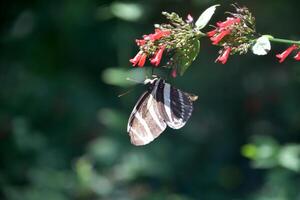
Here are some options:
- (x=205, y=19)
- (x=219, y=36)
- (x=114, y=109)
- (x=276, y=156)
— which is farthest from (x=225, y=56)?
(x=114, y=109)

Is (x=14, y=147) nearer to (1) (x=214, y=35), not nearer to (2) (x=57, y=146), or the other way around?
(2) (x=57, y=146)

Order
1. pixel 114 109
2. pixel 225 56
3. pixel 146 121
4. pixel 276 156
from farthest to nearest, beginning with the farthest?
pixel 114 109
pixel 276 156
pixel 146 121
pixel 225 56

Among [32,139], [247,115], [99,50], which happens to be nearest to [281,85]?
[247,115]

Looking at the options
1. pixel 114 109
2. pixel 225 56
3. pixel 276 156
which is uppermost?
A: pixel 114 109

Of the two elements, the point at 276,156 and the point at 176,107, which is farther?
the point at 276,156

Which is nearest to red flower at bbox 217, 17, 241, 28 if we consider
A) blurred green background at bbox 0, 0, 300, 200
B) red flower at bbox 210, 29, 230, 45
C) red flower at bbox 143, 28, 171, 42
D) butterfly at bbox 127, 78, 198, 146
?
red flower at bbox 210, 29, 230, 45

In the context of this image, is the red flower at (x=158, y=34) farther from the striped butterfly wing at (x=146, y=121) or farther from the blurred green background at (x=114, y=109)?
the blurred green background at (x=114, y=109)

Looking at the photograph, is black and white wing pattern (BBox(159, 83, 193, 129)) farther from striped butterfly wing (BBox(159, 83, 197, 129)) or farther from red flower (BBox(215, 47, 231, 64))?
red flower (BBox(215, 47, 231, 64))

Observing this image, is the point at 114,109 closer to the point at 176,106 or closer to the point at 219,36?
the point at 176,106
